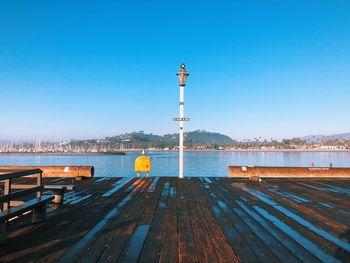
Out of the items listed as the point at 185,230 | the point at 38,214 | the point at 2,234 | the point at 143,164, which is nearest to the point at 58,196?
the point at 38,214

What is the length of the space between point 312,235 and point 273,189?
579 centimetres

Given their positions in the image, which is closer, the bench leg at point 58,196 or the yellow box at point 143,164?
the bench leg at point 58,196

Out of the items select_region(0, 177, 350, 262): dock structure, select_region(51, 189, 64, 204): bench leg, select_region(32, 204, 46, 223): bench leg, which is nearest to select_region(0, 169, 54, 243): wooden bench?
select_region(32, 204, 46, 223): bench leg

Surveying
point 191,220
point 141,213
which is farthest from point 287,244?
point 141,213

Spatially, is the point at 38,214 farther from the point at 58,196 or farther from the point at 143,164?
the point at 143,164

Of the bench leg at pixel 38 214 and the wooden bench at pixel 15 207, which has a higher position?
the wooden bench at pixel 15 207

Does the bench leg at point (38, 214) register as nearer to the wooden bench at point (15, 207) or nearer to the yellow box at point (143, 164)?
the wooden bench at point (15, 207)

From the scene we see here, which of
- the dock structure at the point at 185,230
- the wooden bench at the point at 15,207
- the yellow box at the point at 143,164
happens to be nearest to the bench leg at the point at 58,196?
the dock structure at the point at 185,230

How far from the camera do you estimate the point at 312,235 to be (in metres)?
5.14

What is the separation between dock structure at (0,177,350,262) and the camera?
13.7ft

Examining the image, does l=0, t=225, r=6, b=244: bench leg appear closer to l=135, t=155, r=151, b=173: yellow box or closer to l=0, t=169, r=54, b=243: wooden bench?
l=0, t=169, r=54, b=243: wooden bench

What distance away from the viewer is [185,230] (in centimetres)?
548

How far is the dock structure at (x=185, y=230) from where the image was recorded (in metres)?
4.18

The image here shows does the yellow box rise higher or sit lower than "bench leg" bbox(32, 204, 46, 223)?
higher
